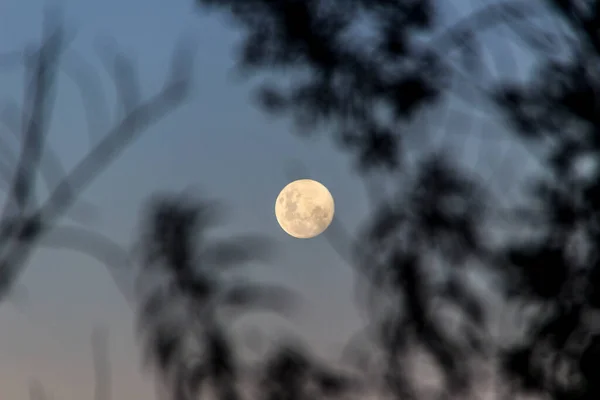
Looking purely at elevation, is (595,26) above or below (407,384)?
above

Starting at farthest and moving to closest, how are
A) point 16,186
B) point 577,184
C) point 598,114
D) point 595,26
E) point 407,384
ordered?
1. point 407,384
2. point 577,184
3. point 598,114
4. point 595,26
5. point 16,186

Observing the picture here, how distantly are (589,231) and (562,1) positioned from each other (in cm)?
168

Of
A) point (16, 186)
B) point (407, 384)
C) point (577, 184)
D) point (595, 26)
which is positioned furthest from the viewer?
point (407, 384)

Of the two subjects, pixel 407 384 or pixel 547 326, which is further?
pixel 407 384

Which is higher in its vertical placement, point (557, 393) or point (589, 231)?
point (589, 231)

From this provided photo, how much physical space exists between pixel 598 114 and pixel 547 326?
1.53 meters

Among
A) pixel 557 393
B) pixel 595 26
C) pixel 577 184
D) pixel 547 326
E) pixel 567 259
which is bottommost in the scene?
pixel 557 393

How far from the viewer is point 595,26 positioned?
5238 millimetres

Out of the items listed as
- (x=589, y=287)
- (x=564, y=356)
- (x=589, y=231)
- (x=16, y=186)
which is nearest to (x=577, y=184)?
(x=589, y=231)

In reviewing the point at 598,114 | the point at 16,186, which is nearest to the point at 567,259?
the point at 598,114

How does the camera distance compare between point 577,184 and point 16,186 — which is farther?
point 577,184

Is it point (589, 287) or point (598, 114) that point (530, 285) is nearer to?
point (589, 287)

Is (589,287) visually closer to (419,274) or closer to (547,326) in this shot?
(547,326)

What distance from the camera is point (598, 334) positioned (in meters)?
6.03
